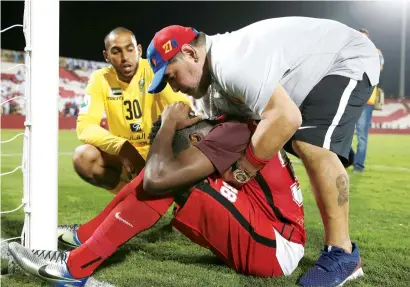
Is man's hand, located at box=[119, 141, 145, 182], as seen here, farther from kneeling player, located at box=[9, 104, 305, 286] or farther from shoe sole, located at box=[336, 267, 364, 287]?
shoe sole, located at box=[336, 267, 364, 287]

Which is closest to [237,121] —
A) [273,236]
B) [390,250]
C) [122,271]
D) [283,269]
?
[273,236]

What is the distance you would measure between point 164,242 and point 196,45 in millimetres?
1302

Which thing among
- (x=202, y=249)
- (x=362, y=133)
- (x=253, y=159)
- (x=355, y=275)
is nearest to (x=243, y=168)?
(x=253, y=159)

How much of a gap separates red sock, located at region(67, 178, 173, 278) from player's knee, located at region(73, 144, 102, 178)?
1539 mm

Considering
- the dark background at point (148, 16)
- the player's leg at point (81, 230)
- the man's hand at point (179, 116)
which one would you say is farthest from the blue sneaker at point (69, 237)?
the dark background at point (148, 16)

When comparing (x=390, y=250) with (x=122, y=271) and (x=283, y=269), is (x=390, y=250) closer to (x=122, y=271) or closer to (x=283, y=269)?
(x=283, y=269)

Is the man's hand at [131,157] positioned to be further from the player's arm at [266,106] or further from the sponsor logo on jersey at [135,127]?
the player's arm at [266,106]

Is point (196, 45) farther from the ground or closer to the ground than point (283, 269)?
farther from the ground

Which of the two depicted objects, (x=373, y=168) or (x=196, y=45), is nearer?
(x=196, y=45)

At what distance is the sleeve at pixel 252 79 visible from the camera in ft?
6.10

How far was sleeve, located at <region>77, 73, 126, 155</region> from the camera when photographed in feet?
11.0

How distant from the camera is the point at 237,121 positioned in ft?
6.88

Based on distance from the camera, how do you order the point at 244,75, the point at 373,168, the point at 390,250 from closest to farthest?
the point at 244,75, the point at 390,250, the point at 373,168

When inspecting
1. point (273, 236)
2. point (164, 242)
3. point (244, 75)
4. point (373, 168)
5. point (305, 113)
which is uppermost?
point (244, 75)
